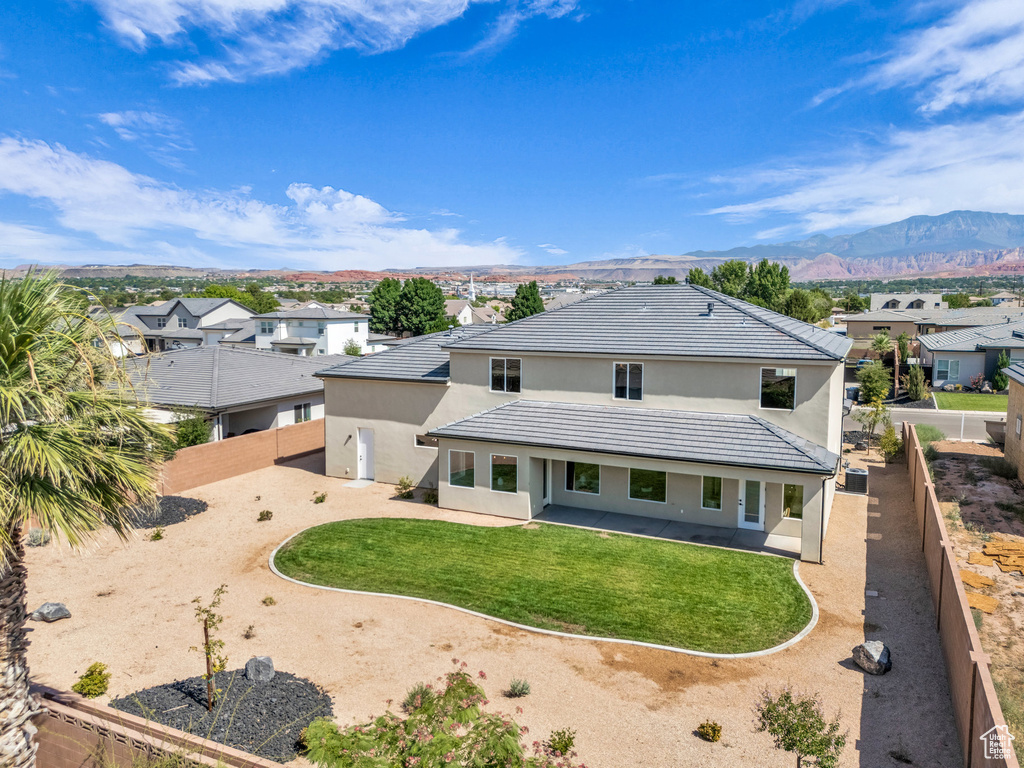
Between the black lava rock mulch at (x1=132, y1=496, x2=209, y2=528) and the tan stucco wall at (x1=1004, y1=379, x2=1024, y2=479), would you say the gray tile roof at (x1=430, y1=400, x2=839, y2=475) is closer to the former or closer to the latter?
the black lava rock mulch at (x1=132, y1=496, x2=209, y2=528)

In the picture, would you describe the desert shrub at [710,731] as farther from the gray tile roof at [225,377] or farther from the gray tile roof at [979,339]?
the gray tile roof at [979,339]

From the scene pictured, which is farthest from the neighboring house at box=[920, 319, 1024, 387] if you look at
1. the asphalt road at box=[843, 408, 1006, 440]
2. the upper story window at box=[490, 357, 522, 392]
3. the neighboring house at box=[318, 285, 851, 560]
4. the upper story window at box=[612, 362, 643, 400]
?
the upper story window at box=[490, 357, 522, 392]

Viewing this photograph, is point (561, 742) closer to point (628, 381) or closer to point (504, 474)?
point (504, 474)

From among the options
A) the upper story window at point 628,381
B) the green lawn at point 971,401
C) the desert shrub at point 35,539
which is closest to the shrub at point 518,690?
the upper story window at point 628,381

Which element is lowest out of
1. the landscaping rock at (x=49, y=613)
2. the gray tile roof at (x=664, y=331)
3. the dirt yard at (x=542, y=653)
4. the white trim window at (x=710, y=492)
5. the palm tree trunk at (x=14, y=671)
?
the dirt yard at (x=542, y=653)

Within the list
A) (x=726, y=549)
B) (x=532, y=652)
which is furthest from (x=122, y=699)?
(x=726, y=549)

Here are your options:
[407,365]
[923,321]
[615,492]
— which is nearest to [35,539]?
[407,365]
